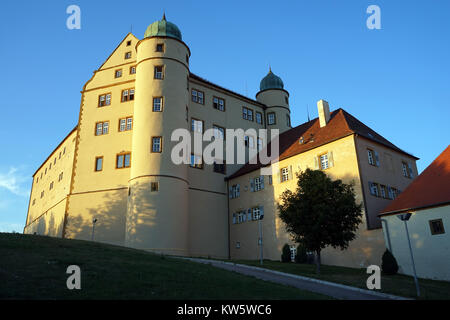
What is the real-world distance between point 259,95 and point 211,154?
14.2 meters

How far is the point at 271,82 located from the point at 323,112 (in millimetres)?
16585

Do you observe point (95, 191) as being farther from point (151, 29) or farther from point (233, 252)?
point (151, 29)

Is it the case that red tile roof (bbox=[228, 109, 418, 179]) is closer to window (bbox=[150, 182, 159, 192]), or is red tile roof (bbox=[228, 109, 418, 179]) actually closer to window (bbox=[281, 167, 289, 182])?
window (bbox=[281, 167, 289, 182])

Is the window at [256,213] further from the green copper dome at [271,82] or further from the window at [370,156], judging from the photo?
the green copper dome at [271,82]

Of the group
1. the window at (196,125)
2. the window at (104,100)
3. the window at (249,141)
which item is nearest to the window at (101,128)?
the window at (104,100)

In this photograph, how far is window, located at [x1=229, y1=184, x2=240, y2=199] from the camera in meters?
41.0

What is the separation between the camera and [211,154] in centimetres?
4159

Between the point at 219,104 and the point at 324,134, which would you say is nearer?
the point at 324,134

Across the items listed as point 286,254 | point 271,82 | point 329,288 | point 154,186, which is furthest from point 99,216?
point 271,82

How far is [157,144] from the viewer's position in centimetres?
3572

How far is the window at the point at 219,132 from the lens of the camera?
141ft

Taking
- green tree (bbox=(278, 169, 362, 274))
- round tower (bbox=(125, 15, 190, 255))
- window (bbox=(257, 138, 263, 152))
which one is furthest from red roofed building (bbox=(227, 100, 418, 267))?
round tower (bbox=(125, 15, 190, 255))

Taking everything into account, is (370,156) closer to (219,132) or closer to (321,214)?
(321,214)
